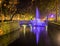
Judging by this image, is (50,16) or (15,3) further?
(50,16)

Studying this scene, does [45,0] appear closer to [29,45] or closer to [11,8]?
[11,8]

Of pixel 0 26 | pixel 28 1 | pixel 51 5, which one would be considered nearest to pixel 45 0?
pixel 51 5

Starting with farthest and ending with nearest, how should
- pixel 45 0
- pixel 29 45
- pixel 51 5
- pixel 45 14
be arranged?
pixel 45 14
pixel 45 0
pixel 51 5
pixel 29 45

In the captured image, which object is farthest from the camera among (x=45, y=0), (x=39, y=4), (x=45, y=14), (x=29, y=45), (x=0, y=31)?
(x=45, y=14)

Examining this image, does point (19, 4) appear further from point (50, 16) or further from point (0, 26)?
point (50, 16)

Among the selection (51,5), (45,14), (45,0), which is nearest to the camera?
(51,5)

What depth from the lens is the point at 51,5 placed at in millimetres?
75438

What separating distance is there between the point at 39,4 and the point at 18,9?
44977mm

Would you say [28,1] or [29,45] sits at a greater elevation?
[28,1]

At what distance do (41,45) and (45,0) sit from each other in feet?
223

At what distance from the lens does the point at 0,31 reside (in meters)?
22.5

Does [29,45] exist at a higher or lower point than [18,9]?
lower

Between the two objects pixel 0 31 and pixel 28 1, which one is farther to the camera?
pixel 28 1

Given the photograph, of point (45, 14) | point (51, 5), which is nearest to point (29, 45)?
point (51, 5)
